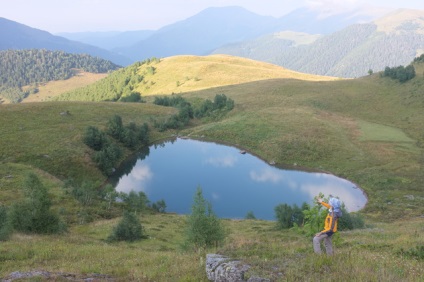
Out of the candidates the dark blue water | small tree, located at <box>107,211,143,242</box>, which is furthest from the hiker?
the dark blue water

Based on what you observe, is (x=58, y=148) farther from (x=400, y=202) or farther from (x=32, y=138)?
(x=400, y=202)

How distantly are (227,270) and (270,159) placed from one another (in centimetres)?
6967

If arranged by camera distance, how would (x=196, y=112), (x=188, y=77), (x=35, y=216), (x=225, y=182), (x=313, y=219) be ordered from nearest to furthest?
(x=313, y=219), (x=35, y=216), (x=225, y=182), (x=196, y=112), (x=188, y=77)

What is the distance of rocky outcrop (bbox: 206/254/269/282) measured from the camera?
11.4 meters

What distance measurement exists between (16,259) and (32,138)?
221 feet

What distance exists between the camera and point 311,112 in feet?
343

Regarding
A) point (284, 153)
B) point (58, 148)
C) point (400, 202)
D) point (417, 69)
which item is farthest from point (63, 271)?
point (417, 69)

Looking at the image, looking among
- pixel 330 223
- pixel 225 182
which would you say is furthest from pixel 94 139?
pixel 330 223

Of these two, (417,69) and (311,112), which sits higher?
(417,69)

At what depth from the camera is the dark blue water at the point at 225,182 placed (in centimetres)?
6075

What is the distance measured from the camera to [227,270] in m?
11.8

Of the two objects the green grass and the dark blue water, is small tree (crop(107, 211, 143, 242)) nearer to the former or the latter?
the green grass

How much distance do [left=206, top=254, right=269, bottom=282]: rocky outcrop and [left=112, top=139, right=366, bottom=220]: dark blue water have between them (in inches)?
1724

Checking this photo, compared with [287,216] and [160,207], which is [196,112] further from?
[287,216]
